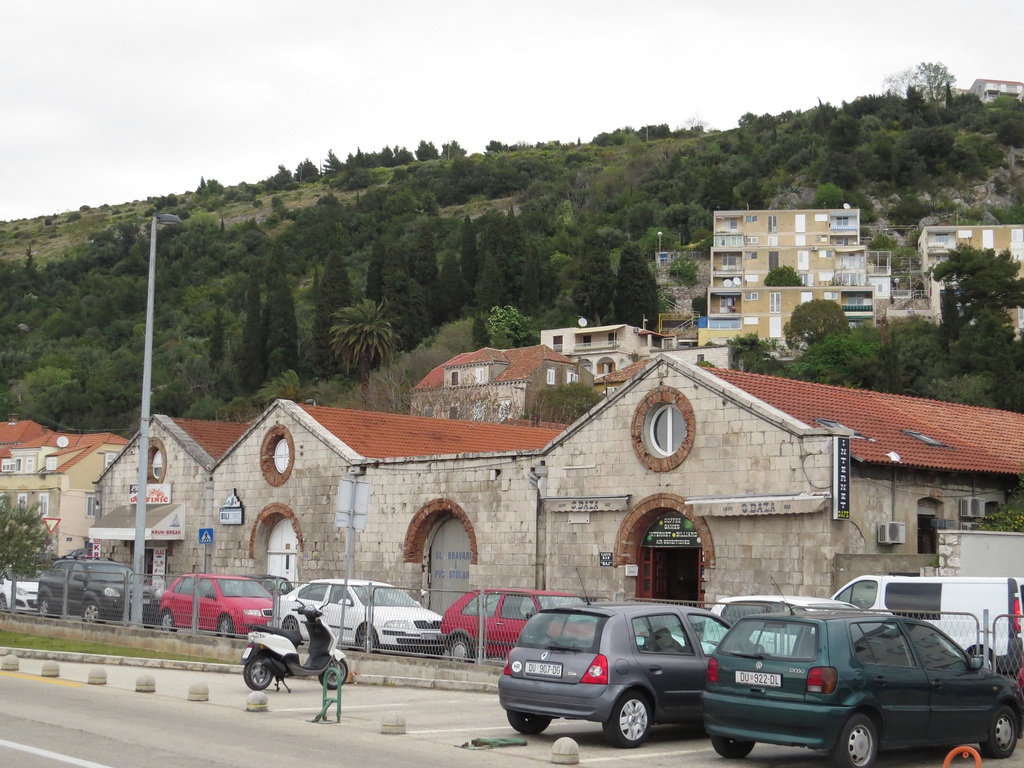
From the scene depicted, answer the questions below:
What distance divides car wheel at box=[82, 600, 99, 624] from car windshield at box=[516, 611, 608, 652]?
15.6 m

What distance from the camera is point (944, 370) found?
2736 inches

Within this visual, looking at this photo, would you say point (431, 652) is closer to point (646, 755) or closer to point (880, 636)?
point (646, 755)

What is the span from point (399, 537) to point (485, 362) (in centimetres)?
5675

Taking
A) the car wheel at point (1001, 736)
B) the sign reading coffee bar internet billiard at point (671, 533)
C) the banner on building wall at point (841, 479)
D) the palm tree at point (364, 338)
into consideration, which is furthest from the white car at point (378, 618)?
the palm tree at point (364, 338)

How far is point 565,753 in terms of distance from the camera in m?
10.9

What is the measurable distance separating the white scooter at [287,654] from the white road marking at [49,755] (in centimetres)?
502

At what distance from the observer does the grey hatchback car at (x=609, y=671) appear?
12.2 metres

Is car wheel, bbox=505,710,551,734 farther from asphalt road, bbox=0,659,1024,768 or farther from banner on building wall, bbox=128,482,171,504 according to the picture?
banner on building wall, bbox=128,482,171,504

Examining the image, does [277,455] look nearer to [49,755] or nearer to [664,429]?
[664,429]

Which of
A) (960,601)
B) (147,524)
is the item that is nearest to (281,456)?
(147,524)

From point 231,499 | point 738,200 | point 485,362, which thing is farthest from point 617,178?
point 231,499

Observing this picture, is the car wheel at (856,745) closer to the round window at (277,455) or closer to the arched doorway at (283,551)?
the arched doorway at (283,551)

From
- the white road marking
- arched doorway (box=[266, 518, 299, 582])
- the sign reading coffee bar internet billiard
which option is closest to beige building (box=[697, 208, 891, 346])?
arched doorway (box=[266, 518, 299, 582])

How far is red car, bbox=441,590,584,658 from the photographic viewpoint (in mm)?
A: 18562
